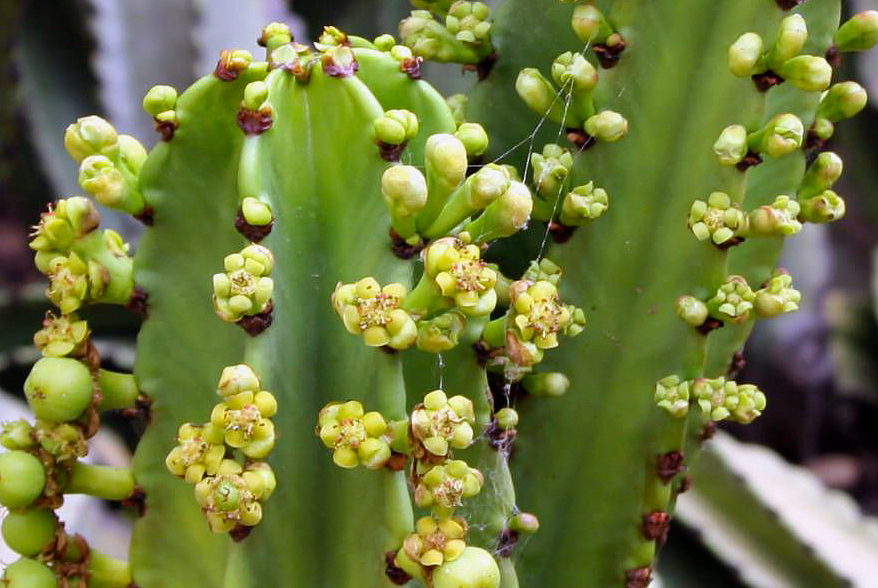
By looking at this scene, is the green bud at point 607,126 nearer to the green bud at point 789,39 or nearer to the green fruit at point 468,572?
the green bud at point 789,39

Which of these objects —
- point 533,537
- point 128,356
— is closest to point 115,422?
point 128,356

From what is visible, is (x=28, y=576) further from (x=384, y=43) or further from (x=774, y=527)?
(x=774, y=527)

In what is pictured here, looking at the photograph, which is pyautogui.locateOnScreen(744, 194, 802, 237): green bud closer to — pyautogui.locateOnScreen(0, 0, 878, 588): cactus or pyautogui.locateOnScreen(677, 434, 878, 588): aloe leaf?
pyautogui.locateOnScreen(0, 0, 878, 588): cactus

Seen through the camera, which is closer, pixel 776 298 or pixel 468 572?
pixel 468 572

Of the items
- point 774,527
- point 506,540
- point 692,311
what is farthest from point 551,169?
point 774,527

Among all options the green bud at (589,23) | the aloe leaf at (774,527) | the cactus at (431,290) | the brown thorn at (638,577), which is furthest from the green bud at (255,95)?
the aloe leaf at (774,527)

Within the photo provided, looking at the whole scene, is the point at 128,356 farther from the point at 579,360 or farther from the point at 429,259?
the point at 429,259
